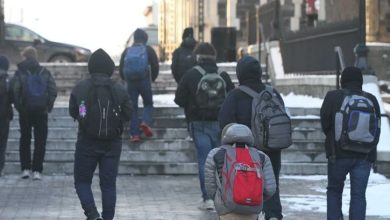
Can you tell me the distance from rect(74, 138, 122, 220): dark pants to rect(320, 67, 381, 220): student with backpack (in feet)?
6.69

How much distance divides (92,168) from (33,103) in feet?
14.1

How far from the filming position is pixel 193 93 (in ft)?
33.7

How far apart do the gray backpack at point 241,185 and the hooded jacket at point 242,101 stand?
199 centimetres

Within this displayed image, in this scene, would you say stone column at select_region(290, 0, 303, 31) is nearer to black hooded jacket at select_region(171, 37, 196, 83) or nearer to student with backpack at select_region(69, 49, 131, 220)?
black hooded jacket at select_region(171, 37, 196, 83)

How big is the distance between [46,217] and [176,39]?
3646 cm

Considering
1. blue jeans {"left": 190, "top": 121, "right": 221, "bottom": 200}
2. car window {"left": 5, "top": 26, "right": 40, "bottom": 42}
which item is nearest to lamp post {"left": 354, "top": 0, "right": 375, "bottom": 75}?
blue jeans {"left": 190, "top": 121, "right": 221, "bottom": 200}

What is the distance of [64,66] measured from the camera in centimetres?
2322

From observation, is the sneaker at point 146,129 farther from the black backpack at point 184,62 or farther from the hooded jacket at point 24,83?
the hooded jacket at point 24,83

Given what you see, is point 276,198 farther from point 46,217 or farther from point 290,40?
point 290,40

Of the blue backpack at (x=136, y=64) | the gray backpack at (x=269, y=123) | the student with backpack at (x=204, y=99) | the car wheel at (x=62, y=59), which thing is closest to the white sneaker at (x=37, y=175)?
the blue backpack at (x=136, y=64)

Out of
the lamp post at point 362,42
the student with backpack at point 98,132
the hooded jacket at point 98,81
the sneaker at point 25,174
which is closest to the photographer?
the student with backpack at point 98,132

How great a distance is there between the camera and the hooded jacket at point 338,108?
335 inches

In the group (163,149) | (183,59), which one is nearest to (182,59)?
(183,59)

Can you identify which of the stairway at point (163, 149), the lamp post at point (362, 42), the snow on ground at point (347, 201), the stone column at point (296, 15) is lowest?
the snow on ground at point (347, 201)
